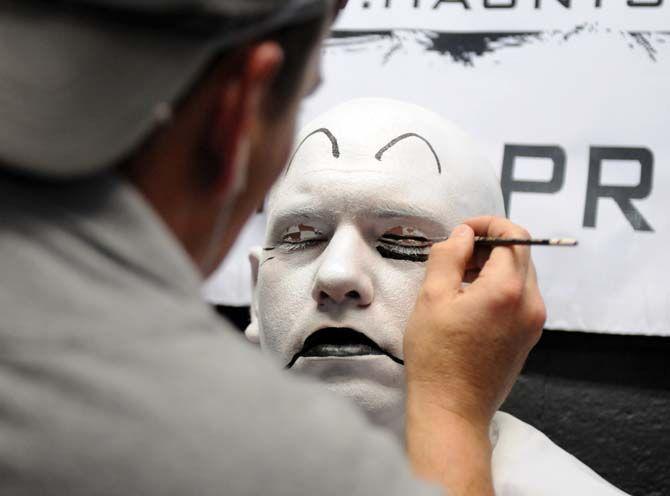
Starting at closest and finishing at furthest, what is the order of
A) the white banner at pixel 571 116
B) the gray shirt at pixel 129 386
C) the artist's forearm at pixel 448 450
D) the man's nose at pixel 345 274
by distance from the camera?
the gray shirt at pixel 129 386 → the artist's forearm at pixel 448 450 → the man's nose at pixel 345 274 → the white banner at pixel 571 116

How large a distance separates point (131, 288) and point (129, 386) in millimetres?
54

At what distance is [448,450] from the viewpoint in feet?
3.11

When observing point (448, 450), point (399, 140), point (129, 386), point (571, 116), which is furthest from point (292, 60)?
point (571, 116)

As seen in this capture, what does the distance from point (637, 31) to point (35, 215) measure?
142cm

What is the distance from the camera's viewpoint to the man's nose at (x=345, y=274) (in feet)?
3.93

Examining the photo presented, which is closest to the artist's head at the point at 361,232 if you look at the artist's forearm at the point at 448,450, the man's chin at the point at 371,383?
the man's chin at the point at 371,383

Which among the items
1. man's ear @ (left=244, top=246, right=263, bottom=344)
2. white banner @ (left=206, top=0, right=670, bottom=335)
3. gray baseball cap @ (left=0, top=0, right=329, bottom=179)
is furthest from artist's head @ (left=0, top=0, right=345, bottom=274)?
white banner @ (left=206, top=0, right=670, bottom=335)

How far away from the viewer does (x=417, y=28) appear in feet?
6.11

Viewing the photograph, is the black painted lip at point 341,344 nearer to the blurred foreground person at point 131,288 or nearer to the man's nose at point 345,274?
the man's nose at point 345,274

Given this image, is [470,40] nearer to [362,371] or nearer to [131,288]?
[362,371]

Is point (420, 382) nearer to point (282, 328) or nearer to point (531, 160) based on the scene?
point (282, 328)

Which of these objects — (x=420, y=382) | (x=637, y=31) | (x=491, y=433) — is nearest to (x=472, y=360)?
(x=420, y=382)

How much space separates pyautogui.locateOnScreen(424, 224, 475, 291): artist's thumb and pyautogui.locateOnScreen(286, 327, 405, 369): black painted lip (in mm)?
162

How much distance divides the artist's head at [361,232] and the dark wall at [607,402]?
0.50 meters
